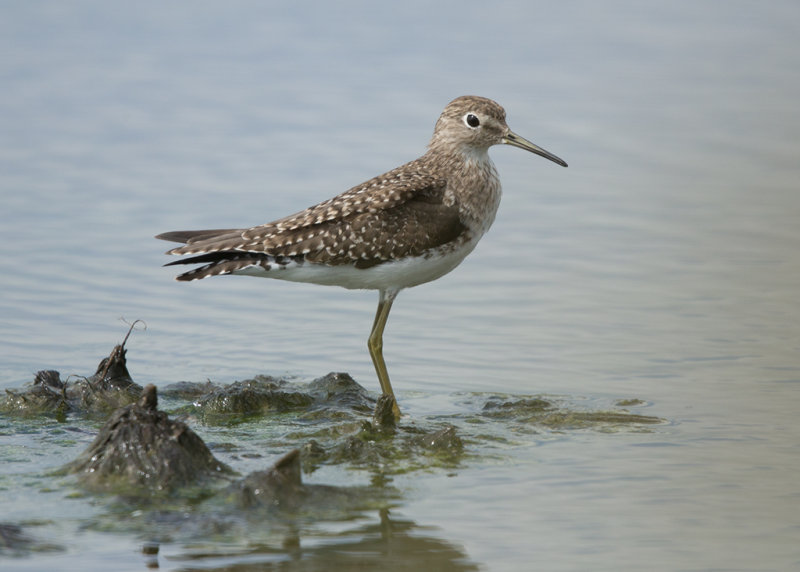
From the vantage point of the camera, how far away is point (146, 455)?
8000mm

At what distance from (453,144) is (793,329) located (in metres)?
3.68

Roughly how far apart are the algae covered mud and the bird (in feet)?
3.05

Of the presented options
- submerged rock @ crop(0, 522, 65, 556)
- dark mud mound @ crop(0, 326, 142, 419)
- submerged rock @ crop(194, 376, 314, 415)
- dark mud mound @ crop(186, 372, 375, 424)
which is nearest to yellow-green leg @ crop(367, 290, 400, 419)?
dark mud mound @ crop(186, 372, 375, 424)

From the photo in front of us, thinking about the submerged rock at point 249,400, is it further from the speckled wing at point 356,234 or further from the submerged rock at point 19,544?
the submerged rock at point 19,544

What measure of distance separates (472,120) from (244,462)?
4.41 meters

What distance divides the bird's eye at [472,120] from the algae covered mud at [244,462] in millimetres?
2634

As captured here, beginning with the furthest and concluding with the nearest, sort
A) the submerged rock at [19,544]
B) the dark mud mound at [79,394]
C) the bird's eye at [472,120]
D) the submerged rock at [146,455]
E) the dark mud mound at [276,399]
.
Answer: the bird's eye at [472,120] < the dark mud mound at [276,399] < the dark mud mound at [79,394] < the submerged rock at [146,455] < the submerged rock at [19,544]

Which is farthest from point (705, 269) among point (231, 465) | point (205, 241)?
point (231, 465)

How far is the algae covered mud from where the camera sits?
23.6 feet

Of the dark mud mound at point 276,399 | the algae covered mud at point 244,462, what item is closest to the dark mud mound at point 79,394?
the algae covered mud at point 244,462

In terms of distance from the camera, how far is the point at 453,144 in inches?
458

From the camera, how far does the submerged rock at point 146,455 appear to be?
7.95 m

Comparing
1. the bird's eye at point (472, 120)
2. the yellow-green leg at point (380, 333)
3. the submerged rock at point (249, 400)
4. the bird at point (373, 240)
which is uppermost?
the bird's eye at point (472, 120)

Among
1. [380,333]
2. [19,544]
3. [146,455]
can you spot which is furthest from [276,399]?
[19,544]
